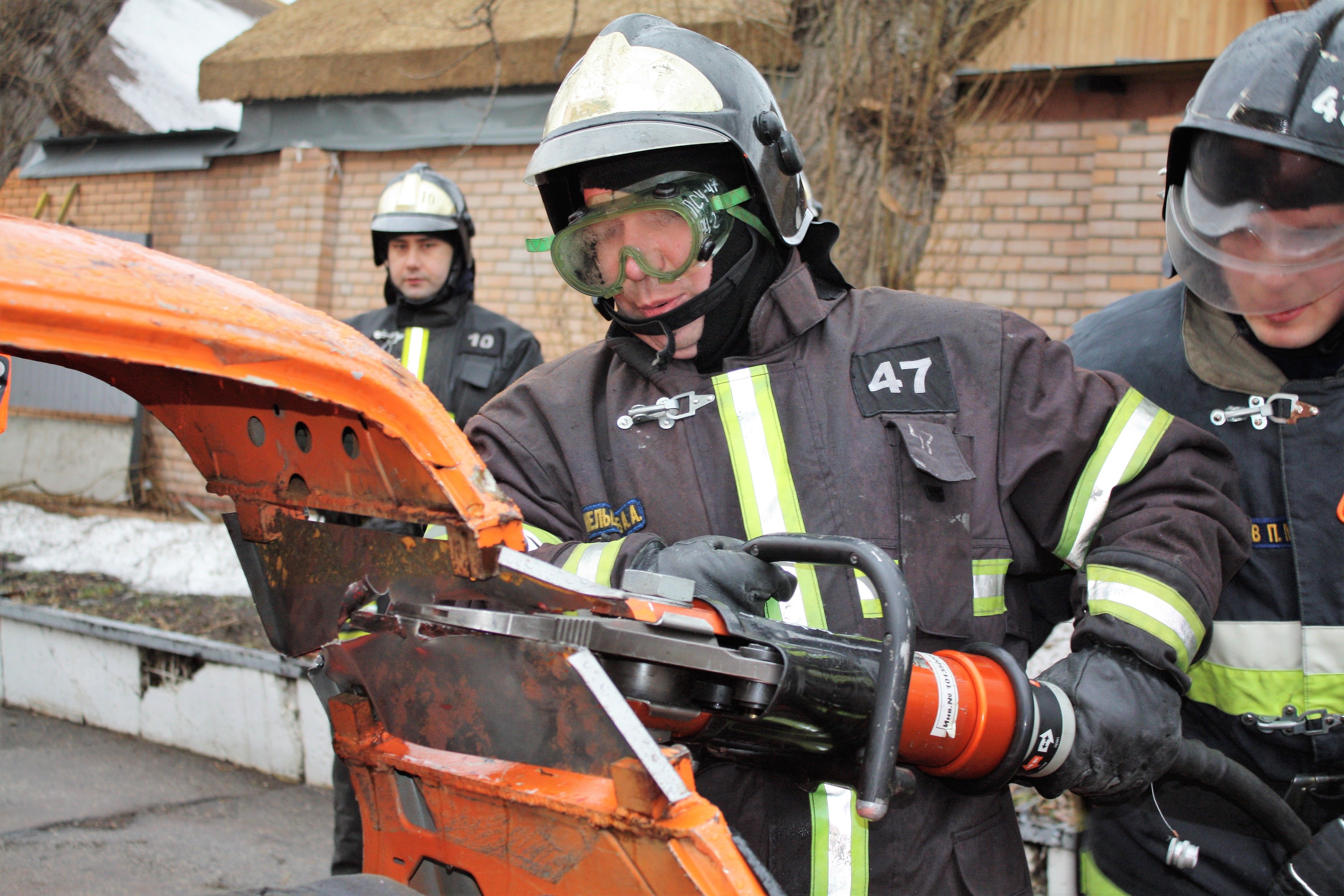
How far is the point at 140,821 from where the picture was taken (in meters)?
4.23

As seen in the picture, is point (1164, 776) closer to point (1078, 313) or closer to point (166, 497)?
point (1078, 313)

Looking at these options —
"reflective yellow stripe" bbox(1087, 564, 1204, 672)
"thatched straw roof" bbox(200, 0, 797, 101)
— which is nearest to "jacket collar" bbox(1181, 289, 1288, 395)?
"reflective yellow stripe" bbox(1087, 564, 1204, 672)

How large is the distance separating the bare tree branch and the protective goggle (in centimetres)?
360

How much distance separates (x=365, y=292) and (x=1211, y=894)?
7.65 m

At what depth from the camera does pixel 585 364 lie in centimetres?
206

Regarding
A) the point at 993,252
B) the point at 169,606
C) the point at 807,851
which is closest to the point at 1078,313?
the point at 993,252

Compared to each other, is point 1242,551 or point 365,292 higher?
point 365,292

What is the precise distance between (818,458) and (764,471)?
0.33 feet

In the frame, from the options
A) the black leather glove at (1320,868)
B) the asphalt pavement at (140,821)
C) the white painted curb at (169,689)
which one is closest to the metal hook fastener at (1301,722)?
the black leather glove at (1320,868)

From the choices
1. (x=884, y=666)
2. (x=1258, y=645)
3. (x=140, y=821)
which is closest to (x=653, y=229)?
(x=884, y=666)

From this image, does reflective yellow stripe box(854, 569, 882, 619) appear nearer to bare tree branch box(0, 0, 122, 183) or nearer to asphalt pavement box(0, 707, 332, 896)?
asphalt pavement box(0, 707, 332, 896)

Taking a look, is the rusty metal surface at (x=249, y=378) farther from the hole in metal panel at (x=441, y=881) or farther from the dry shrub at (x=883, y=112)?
the dry shrub at (x=883, y=112)

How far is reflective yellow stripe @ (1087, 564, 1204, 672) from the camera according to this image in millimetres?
1663

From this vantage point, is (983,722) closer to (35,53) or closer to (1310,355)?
(1310,355)
